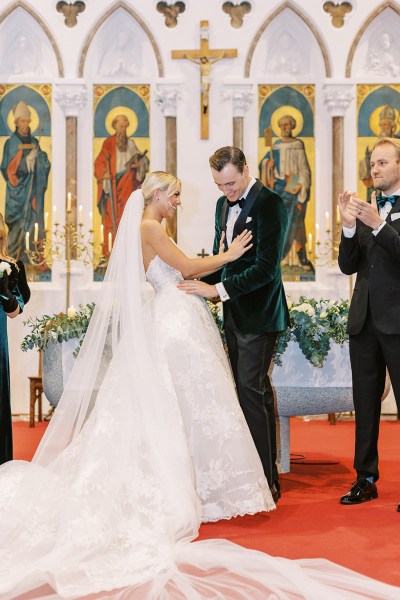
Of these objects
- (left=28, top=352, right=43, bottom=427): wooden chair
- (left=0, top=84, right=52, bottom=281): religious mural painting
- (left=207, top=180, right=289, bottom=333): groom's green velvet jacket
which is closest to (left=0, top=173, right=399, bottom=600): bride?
(left=207, top=180, right=289, bottom=333): groom's green velvet jacket

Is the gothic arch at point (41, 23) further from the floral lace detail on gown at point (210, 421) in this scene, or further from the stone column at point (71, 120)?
the floral lace detail on gown at point (210, 421)

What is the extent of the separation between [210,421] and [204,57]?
6.66 meters

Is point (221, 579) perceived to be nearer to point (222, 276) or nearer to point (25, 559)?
point (25, 559)

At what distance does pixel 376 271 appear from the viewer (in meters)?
4.30

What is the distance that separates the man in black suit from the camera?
4.20 m

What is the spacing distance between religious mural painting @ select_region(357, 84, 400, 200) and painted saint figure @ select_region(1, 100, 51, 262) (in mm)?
4028

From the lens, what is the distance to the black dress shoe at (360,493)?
14.4 ft

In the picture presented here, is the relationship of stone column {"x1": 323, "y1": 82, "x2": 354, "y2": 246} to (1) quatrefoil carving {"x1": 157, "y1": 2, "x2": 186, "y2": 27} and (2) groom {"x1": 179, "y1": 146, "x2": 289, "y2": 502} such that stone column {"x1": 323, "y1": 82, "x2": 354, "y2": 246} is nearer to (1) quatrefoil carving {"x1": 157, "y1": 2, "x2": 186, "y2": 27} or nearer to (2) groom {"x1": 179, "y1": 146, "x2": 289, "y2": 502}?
(1) quatrefoil carving {"x1": 157, "y1": 2, "x2": 186, "y2": 27}

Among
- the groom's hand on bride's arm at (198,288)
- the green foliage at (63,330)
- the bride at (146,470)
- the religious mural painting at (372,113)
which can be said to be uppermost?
the religious mural painting at (372,113)

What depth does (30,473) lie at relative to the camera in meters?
3.77

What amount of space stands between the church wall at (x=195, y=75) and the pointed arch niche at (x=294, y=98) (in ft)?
0.07

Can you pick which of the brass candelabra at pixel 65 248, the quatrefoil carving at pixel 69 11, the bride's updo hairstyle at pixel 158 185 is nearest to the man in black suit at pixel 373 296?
the bride's updo hairstyle at pixel 158 185

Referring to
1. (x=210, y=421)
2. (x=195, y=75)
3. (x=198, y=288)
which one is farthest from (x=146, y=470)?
(x=195, y=75)

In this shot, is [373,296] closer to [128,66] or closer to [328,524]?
[328,524]
